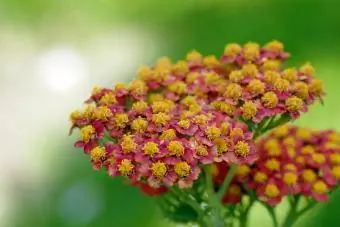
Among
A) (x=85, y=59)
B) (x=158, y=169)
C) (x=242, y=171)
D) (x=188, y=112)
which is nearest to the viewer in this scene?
(x=158, y=169)

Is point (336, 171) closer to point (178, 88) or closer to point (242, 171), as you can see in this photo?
point (242, 171)

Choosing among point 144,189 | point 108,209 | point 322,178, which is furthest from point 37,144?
point 322,178

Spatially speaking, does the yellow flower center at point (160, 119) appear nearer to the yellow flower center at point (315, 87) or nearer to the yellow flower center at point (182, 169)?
the yellow flower center at point (182, 169)

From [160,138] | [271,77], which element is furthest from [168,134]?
[271,77]

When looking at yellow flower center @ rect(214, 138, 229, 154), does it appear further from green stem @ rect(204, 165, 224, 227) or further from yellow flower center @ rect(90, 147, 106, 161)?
yellow flower center @ rect(90, 147, 106, 161)

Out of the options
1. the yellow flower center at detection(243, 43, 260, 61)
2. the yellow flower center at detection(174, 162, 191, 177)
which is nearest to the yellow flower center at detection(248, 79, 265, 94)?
the yellow flower center at detection(243, 43, 260, 61)
